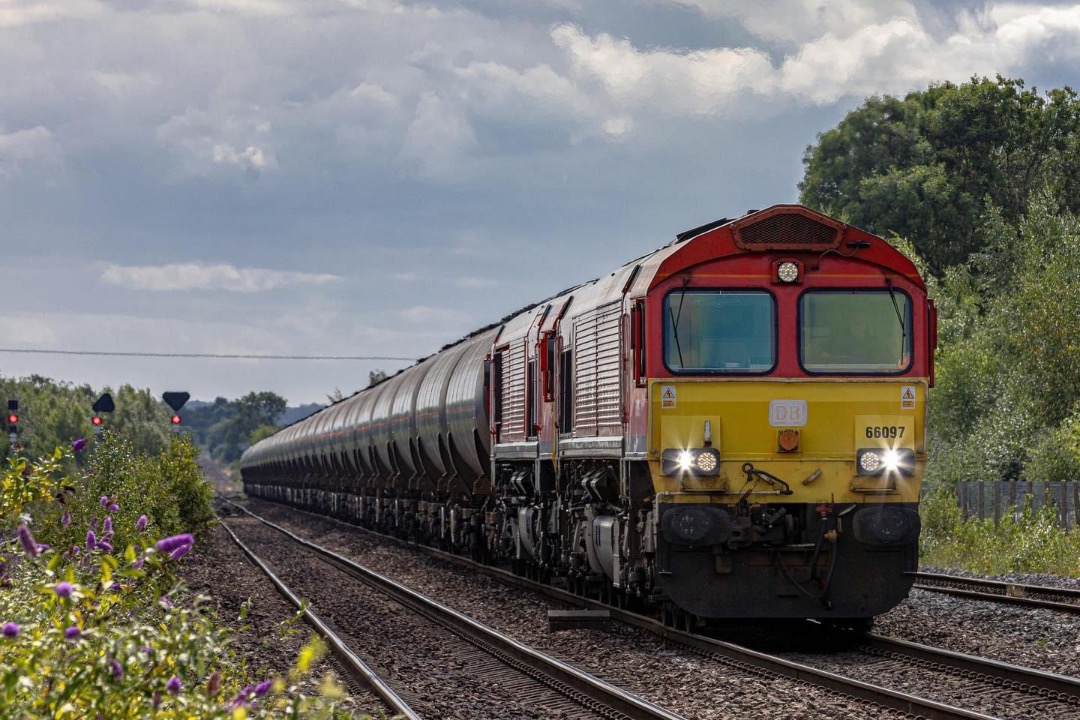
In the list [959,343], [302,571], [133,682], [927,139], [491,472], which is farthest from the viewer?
[927,139]

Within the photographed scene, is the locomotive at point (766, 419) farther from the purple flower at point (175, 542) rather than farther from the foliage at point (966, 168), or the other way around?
the foliage at point (966, 168)

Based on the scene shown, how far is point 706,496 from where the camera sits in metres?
13.0

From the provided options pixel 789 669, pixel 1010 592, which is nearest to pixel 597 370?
pixel 789 669

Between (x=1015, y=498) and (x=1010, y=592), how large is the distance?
1451 cm

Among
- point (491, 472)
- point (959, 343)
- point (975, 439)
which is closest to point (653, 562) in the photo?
point (491, 472)

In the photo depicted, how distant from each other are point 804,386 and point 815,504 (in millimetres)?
1087

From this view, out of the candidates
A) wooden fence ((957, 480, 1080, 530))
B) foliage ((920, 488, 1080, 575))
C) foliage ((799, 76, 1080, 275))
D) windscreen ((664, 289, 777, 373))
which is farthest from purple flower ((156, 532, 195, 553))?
foliage ((799, 76, 1080, 275))

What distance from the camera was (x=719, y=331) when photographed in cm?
1338

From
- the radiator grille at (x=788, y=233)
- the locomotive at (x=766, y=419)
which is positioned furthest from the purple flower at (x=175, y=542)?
the radiator grille at (x=788, y=233)

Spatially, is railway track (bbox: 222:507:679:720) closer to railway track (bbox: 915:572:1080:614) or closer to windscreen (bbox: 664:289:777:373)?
windscreen (bbox: 664:289:777:373)

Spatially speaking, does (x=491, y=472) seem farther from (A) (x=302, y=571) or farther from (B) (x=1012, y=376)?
(B) (x=1012, y=376)

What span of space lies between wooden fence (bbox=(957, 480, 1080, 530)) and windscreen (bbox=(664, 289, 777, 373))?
556 inches

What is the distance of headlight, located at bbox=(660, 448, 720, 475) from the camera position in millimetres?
12984

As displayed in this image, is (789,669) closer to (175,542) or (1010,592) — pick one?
(175,542)
